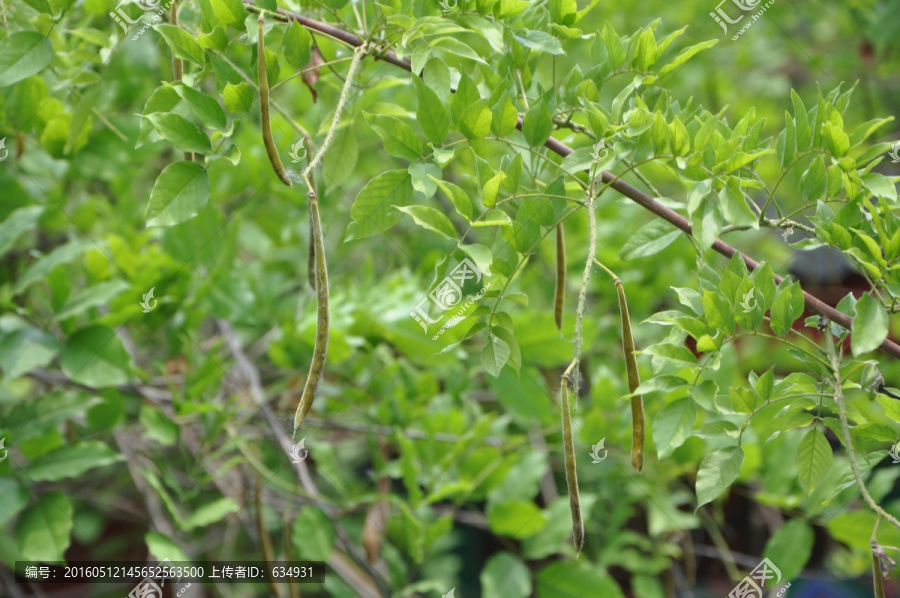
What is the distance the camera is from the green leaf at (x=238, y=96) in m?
0.74

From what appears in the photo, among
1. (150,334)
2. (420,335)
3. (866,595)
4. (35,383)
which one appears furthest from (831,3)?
(35,383)

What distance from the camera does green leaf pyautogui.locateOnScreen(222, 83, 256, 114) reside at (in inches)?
29.0

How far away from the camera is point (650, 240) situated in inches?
32.2

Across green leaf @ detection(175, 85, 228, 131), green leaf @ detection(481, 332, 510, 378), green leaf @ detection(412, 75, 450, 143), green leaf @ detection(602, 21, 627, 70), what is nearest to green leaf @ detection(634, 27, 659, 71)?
green leaf @ detection(602, 21, 627, 70)

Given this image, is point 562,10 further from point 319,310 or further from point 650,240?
point 319,310

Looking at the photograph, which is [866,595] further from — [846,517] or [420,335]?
[420,335]

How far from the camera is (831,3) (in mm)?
2367

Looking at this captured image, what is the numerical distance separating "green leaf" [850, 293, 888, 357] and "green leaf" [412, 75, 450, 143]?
423 mm

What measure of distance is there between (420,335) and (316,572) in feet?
1.53

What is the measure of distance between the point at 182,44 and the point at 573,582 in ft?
3.36

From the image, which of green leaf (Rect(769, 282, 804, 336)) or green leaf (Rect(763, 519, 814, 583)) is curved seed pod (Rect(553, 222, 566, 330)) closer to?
green leaf (Rect(769, 282, 804, 336))

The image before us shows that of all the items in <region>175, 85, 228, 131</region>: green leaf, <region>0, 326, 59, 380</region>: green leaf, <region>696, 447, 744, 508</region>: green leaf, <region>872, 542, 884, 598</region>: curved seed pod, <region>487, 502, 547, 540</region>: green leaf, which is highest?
<region>175, 85, 228, 131</region>: green leaf

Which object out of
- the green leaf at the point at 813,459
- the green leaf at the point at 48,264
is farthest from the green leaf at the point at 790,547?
the green leaf at the point at 48,264

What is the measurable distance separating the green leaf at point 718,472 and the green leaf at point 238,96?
0.57m
